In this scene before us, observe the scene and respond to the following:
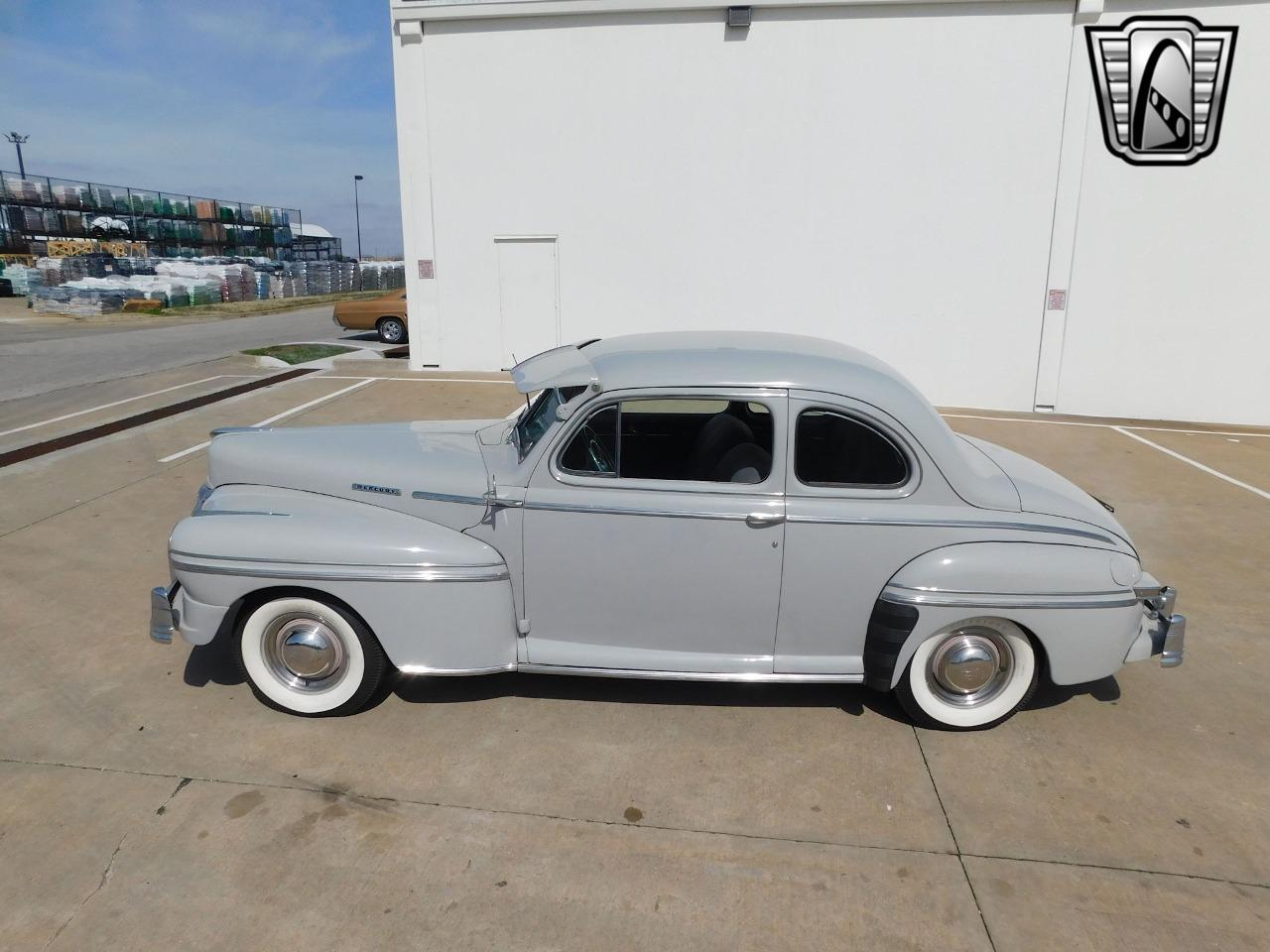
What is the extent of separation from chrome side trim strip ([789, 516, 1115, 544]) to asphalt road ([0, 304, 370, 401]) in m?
12.6

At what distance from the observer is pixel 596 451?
3754 mm

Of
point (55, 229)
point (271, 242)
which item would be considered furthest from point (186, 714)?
point (271, 242)

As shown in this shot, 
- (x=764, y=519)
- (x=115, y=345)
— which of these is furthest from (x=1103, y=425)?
(x=115, y=345)

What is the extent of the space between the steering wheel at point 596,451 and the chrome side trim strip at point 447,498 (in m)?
0.51

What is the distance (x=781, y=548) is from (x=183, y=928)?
255cm

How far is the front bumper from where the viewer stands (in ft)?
12.5

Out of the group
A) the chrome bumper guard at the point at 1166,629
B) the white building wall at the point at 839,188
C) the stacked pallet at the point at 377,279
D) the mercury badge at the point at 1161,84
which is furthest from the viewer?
the stacked pallet at the point at 377,279

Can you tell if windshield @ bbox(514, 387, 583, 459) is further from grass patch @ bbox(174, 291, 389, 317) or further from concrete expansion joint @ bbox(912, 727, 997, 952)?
grass patch @ bbox(174, 291, 389, 317)

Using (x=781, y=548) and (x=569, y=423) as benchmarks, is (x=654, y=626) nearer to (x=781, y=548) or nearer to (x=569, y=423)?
(x=781, y=548)

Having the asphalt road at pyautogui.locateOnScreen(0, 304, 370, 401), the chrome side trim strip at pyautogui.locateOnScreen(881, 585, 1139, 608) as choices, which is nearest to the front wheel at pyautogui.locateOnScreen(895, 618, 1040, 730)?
the chrome side trim strip at pyautogui.locateOnScreen(881, 585, 1139, 608)

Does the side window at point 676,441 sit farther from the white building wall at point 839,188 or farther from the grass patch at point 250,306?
the grass patch at point 250,306

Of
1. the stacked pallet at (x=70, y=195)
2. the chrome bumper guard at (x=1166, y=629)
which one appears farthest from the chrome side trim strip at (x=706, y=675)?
the stacked pallet at (x=70, y=195)

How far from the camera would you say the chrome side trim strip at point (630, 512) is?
3590 millimetres

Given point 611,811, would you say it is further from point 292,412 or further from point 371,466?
point 292,412
